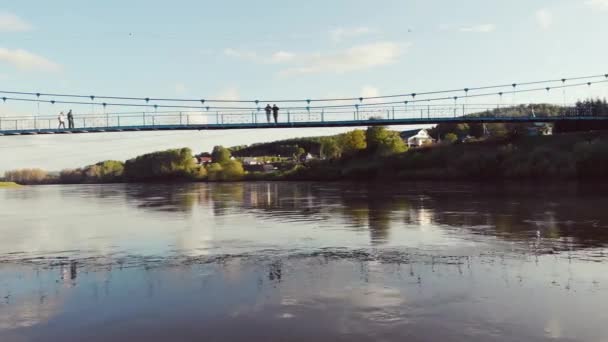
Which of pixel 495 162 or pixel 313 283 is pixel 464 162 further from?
pixel 313 283

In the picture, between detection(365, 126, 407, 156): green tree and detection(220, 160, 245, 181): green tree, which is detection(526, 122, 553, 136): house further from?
detection(220, 160, 245, 181): green tree

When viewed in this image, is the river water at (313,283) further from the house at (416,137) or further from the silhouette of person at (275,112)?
the house at (416,137)

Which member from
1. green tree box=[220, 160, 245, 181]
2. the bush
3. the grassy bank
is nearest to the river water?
the grassy bank

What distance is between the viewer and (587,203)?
130ft

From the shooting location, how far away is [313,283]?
14875 millimetres

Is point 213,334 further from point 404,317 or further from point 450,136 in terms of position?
point 450,136

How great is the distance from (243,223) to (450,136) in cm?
11037

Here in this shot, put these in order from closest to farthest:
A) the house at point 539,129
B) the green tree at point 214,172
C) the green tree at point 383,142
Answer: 1. the house at point 539,129
2. the green tree at point 383,142
3. the green tree at point 214,172

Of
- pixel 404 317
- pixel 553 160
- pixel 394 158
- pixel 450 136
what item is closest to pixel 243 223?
pixel 404 317

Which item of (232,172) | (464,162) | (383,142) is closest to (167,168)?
(232,172)

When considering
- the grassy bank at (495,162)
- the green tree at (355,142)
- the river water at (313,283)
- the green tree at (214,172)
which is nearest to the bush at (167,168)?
the green tree at (214,172)

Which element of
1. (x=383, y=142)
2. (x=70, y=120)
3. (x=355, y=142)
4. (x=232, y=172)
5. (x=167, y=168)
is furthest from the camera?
(x=167, y=168)

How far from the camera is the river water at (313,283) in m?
10.8

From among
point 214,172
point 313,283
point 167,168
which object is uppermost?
point 167,168
